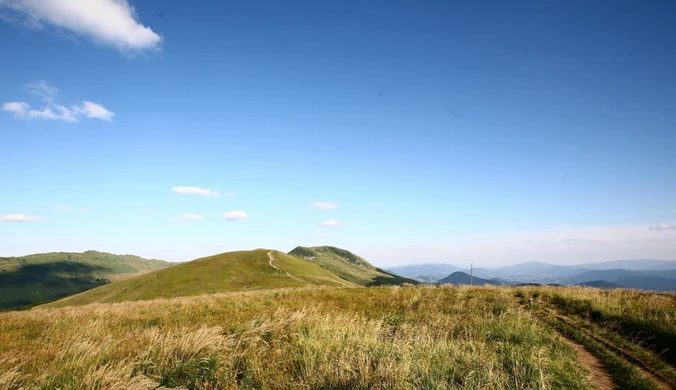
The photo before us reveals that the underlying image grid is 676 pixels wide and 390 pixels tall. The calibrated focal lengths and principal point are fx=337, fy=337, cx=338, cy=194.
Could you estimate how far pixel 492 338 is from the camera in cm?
1132

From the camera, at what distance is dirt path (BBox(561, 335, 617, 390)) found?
8.05 metres

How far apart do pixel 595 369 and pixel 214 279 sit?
65.6 metres

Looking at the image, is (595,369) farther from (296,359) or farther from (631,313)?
(296,359)

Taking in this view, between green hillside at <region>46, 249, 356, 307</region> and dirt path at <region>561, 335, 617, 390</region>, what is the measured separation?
157 feet

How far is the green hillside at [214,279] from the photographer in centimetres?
5922

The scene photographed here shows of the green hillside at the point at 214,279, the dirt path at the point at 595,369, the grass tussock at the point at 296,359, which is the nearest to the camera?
the grass tussock at the point at 296,359

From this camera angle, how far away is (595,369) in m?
9.05

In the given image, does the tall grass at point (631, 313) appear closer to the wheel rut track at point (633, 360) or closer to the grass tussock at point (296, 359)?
the wheel rut track at point (633, 360)

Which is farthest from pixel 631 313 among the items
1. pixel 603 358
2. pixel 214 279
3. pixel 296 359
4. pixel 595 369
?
pixel 214 279

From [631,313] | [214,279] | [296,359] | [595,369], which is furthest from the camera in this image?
[214,279]

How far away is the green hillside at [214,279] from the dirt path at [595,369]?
4774 cm

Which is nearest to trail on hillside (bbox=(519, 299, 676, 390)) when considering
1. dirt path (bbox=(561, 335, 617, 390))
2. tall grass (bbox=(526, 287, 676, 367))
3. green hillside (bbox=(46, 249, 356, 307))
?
dirt path (bbox=(561, 335, 617, 390))

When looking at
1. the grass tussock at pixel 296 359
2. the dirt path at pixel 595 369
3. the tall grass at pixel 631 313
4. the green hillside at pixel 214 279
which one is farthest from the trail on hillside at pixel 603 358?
the green hillside at pixel 214 279

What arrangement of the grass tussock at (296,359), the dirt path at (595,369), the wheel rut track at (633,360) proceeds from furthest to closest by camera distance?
the wheel rut track at (633,360)
the dirt path at (595,369)
the grass tussock at (296,359)
